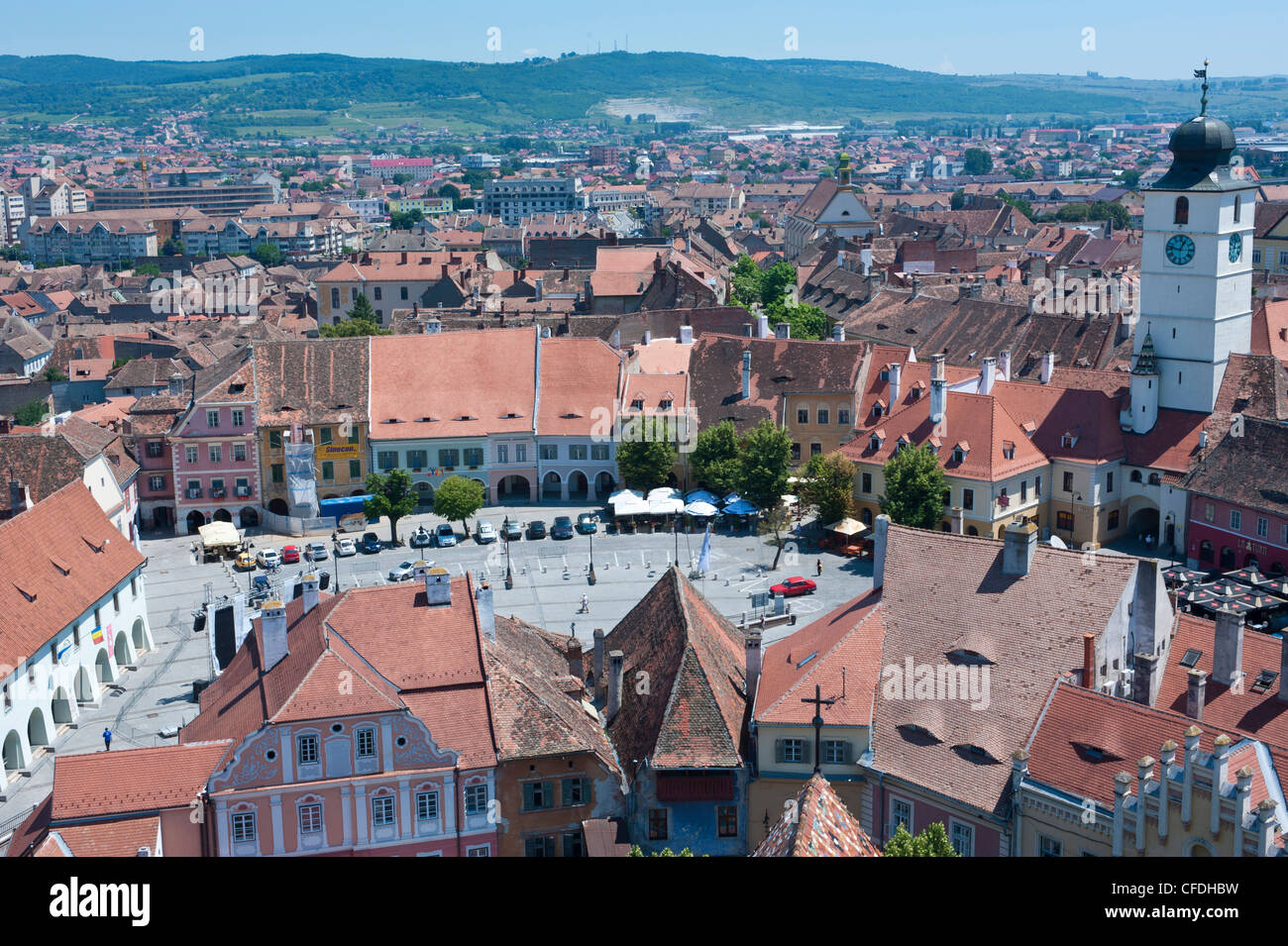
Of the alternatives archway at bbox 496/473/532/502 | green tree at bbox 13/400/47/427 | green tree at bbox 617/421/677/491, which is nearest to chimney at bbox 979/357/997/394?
green tree at bbox 617/421/677/491

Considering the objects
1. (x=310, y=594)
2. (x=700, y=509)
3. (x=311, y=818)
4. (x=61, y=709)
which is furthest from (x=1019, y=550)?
(x=700, y=509)

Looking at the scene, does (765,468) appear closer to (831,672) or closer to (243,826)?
(831,672)

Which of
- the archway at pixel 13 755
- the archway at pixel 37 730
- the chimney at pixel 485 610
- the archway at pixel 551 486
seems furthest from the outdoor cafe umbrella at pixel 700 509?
the archway at pixel 13 755

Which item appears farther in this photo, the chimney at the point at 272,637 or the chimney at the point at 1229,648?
the chimney at the point at 272,637

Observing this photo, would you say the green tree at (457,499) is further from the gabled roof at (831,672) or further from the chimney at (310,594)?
the gabled roof at (831,672)
